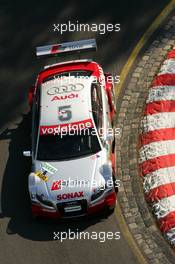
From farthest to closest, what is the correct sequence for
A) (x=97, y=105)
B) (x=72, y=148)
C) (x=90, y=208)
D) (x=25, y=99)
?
(x=25, y=99)
(x=97, y=105)
(x=72, y=148)
(x=90, y=208)

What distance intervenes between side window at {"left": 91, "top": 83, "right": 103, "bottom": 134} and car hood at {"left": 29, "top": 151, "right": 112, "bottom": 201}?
811 mm

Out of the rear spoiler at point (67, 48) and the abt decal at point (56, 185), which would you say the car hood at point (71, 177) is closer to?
the abt decal at point (56, 185)

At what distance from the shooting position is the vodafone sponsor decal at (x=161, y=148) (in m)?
12.8

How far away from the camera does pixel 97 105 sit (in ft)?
45.2

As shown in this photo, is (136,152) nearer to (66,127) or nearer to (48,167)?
(66,127)

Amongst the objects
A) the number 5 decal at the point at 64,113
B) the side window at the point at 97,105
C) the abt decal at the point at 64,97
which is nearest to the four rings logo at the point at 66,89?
the abt decal at the point at 64,97

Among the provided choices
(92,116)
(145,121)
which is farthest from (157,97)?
(92,116)

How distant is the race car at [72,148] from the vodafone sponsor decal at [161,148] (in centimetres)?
97

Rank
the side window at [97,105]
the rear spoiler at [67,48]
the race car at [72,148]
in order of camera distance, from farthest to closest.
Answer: the rear spoiler at [67,48] < the side window at [97,105] < the race car at [72,148]

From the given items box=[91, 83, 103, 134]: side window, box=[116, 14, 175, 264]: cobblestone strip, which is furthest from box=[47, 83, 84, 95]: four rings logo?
box=[116, 14, 175, 264]: cobblestone strip

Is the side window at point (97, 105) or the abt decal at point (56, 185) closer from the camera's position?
the abt decal at point (56, 185)

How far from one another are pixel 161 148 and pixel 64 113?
2.70 meters

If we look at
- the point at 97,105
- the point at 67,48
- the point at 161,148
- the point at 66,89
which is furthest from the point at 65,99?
the point at 161,148

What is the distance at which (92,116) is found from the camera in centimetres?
1337
